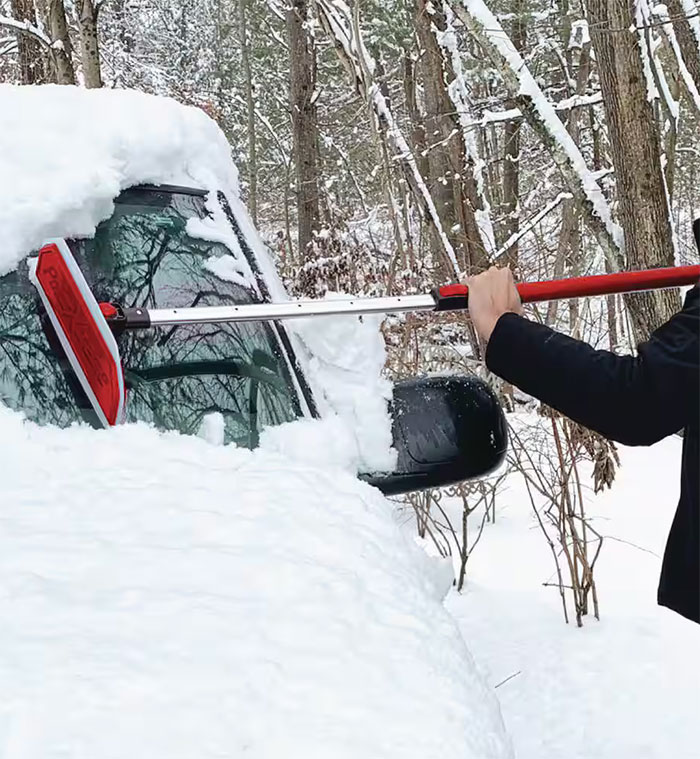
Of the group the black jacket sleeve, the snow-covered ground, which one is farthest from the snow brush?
the snow-covered ground

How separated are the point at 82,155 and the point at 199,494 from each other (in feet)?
3.29

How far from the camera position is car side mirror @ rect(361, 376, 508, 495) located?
162cm

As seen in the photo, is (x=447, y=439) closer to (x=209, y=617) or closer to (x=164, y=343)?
(x=164, y=343)

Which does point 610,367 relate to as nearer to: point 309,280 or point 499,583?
point 499,583

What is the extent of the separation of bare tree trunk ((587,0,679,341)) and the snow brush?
10.5ft

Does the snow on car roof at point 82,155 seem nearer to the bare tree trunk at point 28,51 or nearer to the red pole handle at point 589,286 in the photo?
the red pole handle at point 589,286

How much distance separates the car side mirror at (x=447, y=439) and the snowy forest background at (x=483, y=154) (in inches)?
62.1

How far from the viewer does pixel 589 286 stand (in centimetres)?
171

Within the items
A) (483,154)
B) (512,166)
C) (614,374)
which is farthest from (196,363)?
(483,154)

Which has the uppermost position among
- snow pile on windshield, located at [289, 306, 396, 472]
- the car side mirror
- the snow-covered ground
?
snow pile on windshield, located at [289, 306, 396, 472]

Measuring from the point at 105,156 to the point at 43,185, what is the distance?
17cm

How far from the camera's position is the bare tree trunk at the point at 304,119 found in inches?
441

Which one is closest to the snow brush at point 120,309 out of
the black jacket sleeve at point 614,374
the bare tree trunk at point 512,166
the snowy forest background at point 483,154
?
the black jacket sleeve at point 614,374

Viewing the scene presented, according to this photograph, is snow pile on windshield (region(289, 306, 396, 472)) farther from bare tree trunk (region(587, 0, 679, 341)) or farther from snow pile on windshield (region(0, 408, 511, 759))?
bare tree trunk (region(587, 0, 679, 341))
